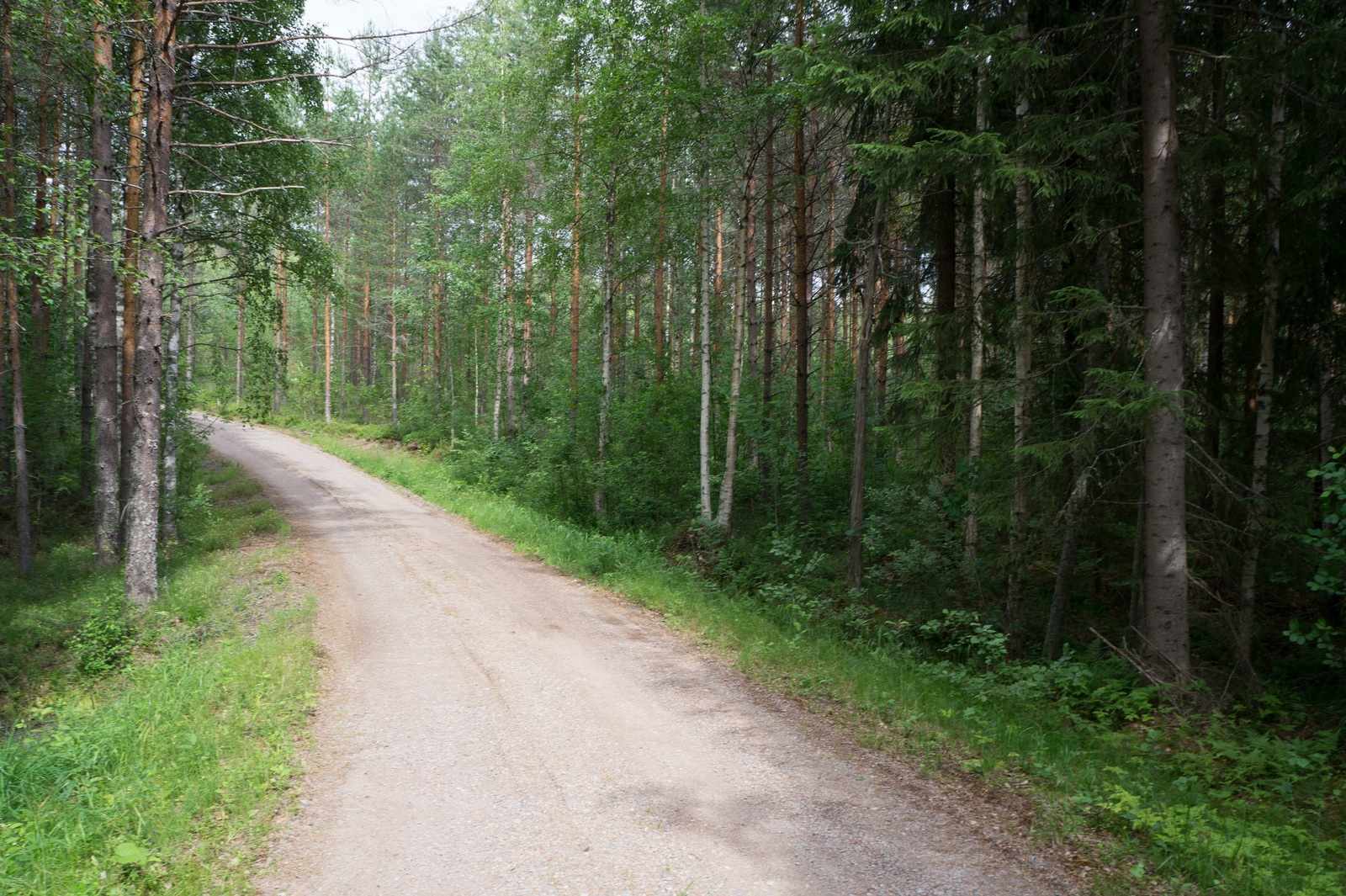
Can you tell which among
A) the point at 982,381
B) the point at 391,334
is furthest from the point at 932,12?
the point at 391,334

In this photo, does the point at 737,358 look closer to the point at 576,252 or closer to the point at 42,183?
the point at 576,252

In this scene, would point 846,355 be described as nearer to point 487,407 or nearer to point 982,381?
point 982,381

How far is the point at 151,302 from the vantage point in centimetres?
914

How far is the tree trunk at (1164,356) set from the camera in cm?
699

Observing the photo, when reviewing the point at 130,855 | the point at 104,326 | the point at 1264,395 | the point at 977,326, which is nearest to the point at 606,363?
the point at 977,326

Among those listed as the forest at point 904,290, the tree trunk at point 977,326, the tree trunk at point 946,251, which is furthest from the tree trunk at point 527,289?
the tree trunk at point 977,326

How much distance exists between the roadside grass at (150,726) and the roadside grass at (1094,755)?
476cm

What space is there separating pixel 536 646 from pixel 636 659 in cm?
123

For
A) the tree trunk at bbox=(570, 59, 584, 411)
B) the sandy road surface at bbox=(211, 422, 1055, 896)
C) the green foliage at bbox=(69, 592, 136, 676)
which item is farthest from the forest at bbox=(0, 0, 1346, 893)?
the sandy road surface at bbox=(211, 422, 1055, 896)

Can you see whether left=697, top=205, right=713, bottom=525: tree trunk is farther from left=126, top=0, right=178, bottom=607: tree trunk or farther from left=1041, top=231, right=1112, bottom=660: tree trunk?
left=126, top=0, right=178, bottom=607: tree trunk

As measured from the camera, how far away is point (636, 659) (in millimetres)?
8266

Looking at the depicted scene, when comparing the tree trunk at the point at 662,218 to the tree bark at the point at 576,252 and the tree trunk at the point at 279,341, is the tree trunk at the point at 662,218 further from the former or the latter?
the tree trunk at the point at 279,341

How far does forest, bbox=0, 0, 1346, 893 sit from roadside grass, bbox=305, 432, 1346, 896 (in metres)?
0.28

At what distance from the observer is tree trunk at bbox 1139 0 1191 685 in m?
6.99
